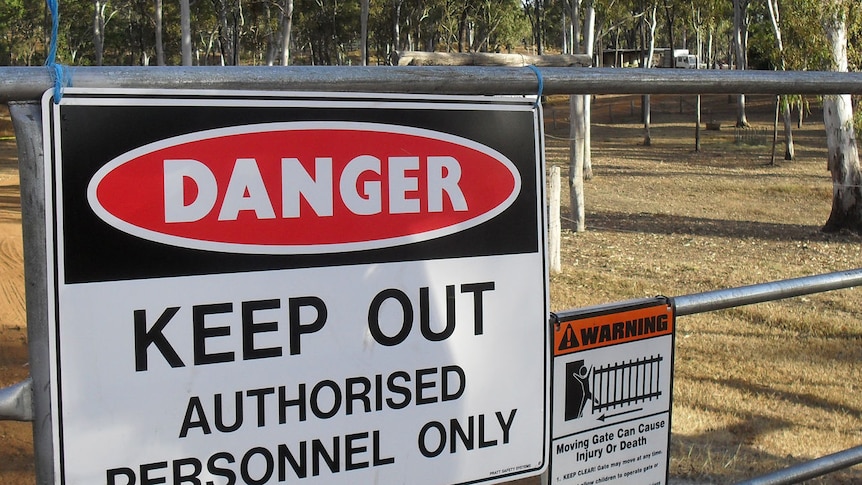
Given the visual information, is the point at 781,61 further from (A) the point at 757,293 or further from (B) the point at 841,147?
(A) the point at 757,293

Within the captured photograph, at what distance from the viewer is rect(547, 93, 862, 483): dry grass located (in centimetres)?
541

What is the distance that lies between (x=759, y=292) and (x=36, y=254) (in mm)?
1479

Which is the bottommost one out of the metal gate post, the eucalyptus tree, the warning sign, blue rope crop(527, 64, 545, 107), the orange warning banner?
the warning sign

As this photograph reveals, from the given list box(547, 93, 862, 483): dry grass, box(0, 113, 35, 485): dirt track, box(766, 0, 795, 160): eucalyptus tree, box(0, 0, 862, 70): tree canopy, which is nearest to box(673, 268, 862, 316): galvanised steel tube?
box(547, 93, 862, 483): dry grass

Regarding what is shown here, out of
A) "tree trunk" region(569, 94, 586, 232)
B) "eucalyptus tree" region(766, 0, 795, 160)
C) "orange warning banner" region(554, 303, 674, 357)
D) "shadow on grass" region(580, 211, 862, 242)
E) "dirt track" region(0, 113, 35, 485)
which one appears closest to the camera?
"orange warning banner" region(554, 303, 674, 357)

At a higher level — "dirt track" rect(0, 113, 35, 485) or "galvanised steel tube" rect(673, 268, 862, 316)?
"galvanised steel tube" rect(673, 268, 862, 316)

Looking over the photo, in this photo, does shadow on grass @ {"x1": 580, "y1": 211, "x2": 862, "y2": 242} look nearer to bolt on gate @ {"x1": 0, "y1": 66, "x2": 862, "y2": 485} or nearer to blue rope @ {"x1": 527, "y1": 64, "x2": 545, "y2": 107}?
bolt on gate @ {"x1": 0, "y1": 66, "x2": 862, "y2": 485}

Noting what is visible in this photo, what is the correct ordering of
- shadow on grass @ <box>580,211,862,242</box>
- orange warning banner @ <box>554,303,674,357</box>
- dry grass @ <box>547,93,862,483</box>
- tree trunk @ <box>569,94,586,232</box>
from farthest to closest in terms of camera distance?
1. tree trunk @ <box>569,94,586,232</box>
2. shadow on grass @ <box>580,211,862,242</box>
3. dry grass @ <box>547,93,862,483</box>
4. orange warning banner @ <box>554,303,674,357</box>

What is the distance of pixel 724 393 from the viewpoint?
6469 mm

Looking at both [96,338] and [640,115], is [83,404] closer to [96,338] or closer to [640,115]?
[96,338]

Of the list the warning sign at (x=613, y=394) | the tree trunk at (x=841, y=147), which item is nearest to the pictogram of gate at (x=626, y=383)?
the warning sign at (x=613, y=394)

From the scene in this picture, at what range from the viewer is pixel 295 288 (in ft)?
4.95

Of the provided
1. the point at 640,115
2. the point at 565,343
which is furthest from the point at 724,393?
the point at 640,115

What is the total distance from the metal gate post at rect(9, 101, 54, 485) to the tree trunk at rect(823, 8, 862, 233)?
15.9 m
